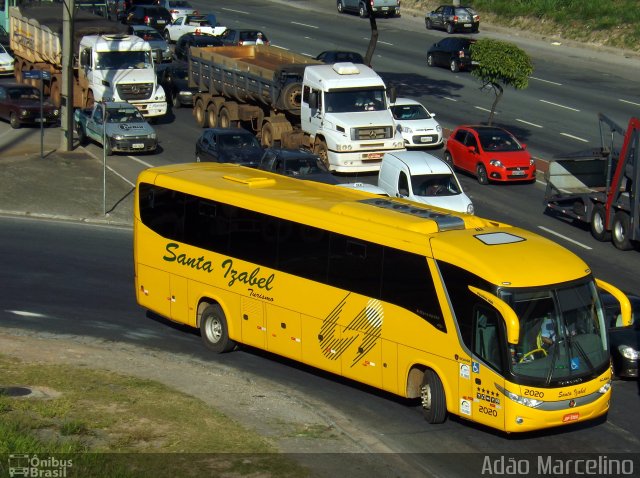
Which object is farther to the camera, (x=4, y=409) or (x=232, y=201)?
(x=232, y=201)

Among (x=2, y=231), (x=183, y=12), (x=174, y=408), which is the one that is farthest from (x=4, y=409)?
(x=183, y=12)

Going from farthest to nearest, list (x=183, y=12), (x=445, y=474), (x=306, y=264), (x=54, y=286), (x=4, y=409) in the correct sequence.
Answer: (x=183, y=12), (x=54, y=286), (x=306, y=264), (x=4, y=409), (x=445, y=474)

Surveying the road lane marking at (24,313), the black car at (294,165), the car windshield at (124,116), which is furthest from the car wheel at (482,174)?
the road lane marking at (24,313)

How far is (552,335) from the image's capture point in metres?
16.3

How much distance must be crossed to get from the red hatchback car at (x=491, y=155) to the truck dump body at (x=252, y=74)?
616 centimetres

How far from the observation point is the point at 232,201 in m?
20.4

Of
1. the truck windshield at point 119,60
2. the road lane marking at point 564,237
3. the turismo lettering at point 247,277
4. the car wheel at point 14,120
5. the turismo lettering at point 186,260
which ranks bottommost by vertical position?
the car wheel at point 14,120

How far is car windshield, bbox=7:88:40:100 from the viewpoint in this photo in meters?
43.9

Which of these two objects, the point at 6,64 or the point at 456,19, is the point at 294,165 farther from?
the point at 456,19

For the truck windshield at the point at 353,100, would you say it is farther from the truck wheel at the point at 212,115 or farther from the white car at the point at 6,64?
the white car at the point at 6,64

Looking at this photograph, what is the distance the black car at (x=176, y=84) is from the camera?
48219 millimetres

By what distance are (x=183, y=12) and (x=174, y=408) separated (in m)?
53.4

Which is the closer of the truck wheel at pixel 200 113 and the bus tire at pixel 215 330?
the bus tire at pixel 215 330

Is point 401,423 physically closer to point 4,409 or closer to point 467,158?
point 4,409
